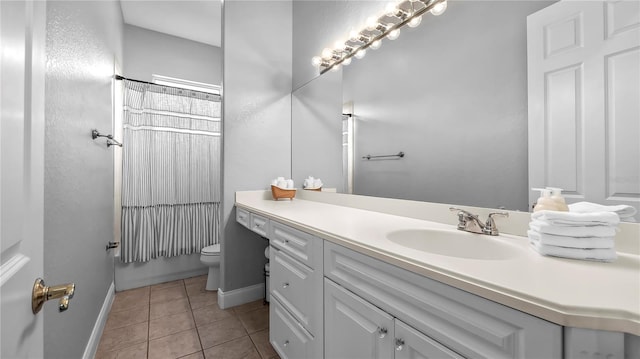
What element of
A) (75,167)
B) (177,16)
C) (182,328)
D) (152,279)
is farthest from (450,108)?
(152,279)

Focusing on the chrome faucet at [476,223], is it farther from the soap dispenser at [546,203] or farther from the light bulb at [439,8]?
the light bulb at [439,8]

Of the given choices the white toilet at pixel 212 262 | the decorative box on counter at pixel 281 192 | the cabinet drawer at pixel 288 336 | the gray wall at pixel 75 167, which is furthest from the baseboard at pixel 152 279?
the cabinet drawer at pixel 288 336

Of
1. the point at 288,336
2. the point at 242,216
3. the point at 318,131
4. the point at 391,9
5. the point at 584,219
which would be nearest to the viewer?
the point at 584,219

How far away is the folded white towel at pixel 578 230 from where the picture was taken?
69 centimetres

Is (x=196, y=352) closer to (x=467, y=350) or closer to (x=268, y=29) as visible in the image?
(x=467, y=350)

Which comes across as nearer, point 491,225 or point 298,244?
point 491,225

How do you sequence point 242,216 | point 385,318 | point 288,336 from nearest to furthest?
point 385,318 → point 288,336 → point 242,216

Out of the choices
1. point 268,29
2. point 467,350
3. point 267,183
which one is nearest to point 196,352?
point 267,183

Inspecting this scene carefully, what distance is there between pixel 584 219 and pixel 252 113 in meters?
2.16

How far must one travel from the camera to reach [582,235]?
2.31ft

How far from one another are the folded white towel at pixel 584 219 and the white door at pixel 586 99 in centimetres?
20

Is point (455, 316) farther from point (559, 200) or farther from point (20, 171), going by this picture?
point (20, 171)

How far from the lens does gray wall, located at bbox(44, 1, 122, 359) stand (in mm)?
1005

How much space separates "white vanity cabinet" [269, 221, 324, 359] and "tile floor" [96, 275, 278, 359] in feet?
1.14
